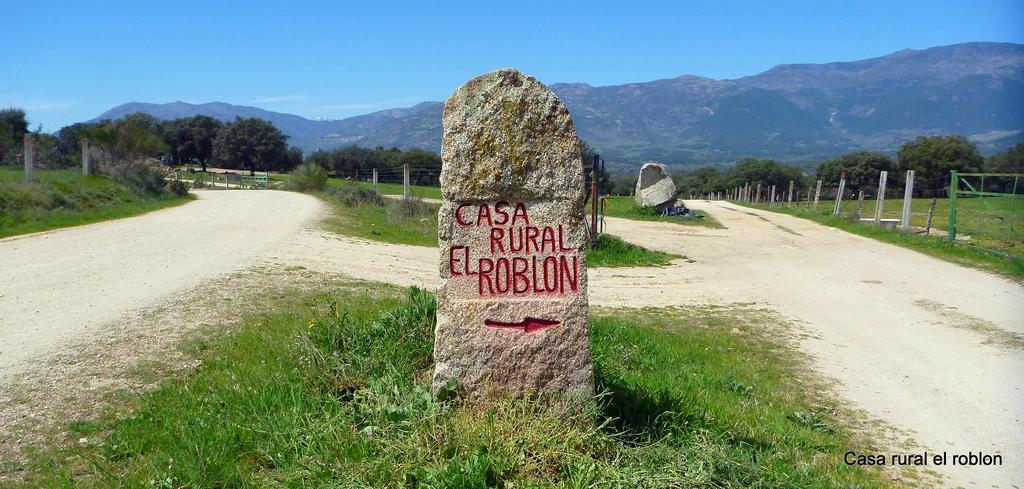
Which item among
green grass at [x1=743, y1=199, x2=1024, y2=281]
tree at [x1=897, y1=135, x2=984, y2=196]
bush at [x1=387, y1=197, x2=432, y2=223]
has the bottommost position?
green grass at [x1=743, y1=199, x2=1024, y2=281]

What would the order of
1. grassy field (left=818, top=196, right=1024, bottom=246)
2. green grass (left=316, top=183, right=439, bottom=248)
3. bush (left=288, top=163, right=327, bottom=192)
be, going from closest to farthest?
grassy field (left=818, top=196, right=1024, bottom=246), green grass (left=316, top=183, right=439, bottom=248), bush (left=288, top=163, right=327, bottom=192)

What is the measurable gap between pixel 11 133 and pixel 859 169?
6589 centimetres

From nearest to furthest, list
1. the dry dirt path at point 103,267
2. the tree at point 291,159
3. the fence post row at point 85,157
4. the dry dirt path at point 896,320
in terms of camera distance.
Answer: the dry dirt path at point 896,320 < the dry dirt path at point 103,267 < the fence post row at point 85,157 < the tree at point 291,159

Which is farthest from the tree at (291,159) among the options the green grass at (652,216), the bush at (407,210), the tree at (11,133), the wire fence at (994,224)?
the wire fence at (994,224)

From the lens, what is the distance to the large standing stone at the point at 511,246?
4629 millimetres

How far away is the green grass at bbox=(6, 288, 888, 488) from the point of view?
3875mm

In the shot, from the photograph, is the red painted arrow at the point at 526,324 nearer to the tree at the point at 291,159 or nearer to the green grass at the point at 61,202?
the green grass at the point at 61,202

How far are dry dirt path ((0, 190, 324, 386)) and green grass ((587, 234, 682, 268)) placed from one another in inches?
250

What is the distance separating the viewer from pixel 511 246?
15.5ft

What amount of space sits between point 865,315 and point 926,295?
2.13m

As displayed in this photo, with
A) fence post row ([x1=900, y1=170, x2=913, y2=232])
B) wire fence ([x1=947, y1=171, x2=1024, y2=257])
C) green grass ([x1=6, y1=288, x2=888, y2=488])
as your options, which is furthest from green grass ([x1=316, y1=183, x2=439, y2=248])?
fence post row ([x1=900, y1=170, x2=913, y2=232])

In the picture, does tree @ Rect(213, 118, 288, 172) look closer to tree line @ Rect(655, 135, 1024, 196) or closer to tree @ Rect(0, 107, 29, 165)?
tree @ Rect(0, 107, 29, 165)

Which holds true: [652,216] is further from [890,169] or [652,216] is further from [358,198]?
[890,169]

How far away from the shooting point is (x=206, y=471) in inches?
154
